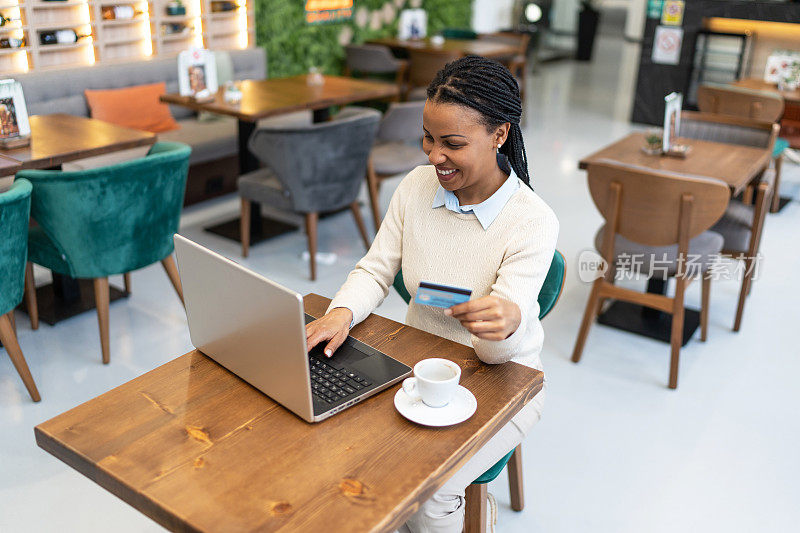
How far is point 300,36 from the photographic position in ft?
20.4

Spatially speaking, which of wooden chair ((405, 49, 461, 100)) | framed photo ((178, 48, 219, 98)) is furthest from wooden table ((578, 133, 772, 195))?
wooden chair ((405, 49, 461, 100))

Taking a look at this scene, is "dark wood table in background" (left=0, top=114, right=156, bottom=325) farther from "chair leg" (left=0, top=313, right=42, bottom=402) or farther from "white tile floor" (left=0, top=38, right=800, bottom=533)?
"chair leg" (left=0, top=313, right=42, bottom=402)

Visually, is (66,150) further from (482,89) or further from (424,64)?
(424,64)

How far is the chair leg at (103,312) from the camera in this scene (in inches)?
111

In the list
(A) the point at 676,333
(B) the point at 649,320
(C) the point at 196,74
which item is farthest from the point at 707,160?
(C) the point at 196,74

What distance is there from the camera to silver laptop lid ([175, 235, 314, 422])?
3.75 feet

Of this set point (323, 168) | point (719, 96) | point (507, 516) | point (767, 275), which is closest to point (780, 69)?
point (719, 96)

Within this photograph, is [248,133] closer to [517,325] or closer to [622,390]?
[622,390]

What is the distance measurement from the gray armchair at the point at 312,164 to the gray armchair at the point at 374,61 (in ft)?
8.60

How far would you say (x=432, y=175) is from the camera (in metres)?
1.71

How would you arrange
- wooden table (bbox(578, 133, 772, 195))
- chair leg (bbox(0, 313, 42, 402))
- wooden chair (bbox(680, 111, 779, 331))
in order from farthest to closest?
wooden chair (bbox(680, 111, 779, 331)) < wooden table (bbox(578, 133, 772, 195)) < chair leg (bbox(0, 313, 42, 402))

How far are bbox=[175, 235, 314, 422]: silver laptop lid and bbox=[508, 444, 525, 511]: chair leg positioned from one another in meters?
0.98

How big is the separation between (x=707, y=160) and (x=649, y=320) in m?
0.78

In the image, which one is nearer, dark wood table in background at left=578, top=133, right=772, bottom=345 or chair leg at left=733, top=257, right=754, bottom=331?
dark wood table in background at left=578, top=133, right=772, bottom=345
